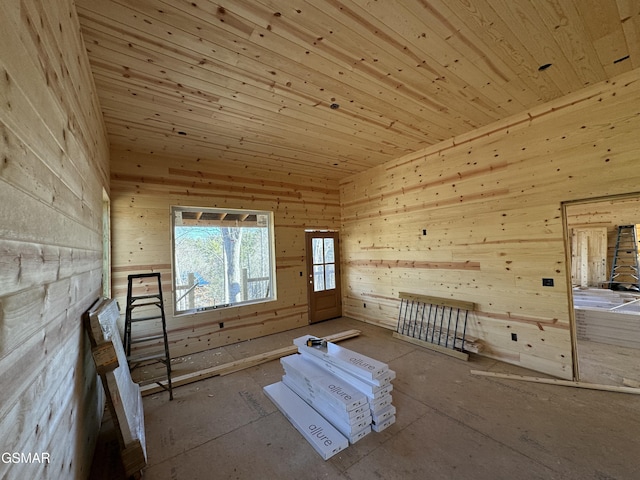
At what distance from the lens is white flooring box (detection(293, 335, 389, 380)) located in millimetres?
2424

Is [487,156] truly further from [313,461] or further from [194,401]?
[194,401]

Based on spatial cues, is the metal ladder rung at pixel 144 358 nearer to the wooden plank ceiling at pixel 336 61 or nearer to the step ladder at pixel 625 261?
the wooden plank ceiling at pixel 336 61

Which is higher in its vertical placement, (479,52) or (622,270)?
(479,52)

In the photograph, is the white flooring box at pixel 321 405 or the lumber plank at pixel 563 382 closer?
the white flooring box at pixel 321 405

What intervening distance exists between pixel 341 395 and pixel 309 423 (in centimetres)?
40

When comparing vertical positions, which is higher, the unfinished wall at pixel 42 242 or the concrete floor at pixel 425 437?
the unfinished wall at pixel 42 242

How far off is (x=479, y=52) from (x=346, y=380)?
10.7 feet

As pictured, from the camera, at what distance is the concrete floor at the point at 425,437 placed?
1.95 m

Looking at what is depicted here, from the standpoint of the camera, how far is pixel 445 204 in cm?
426

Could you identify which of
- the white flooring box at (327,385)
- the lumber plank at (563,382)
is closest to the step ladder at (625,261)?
the lumber plank at (563,382)

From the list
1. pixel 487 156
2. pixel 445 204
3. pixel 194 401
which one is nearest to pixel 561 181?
pixel 487 156

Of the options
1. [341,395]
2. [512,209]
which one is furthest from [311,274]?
[512,209]

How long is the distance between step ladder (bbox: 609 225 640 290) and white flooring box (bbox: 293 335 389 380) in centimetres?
748

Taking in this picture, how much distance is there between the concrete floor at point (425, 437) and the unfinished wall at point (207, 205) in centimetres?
136
